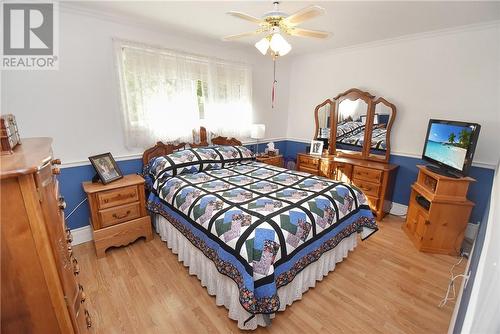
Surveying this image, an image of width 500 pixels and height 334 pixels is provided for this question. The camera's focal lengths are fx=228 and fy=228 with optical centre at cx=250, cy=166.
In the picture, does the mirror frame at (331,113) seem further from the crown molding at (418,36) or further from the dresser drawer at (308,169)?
the crown molding at (418,36)

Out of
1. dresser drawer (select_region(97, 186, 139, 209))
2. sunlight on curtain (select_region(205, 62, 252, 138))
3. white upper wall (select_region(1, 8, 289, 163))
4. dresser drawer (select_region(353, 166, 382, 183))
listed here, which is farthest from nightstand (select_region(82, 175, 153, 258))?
dresser drawer (select_region(353, 166, 382, 183))

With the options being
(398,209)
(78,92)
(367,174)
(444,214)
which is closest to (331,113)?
(367,174)

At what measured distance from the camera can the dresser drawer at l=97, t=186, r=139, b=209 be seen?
228cm

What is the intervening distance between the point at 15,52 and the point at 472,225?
5.10 meters

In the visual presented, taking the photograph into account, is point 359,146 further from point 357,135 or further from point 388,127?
point 388,127

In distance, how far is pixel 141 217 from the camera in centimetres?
254

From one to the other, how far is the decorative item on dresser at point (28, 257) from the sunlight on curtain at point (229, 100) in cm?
265

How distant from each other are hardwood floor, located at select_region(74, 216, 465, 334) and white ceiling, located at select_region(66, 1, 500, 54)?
8.06 feet

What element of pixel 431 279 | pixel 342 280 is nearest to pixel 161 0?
pixel 342 280

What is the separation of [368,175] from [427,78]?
1423mm

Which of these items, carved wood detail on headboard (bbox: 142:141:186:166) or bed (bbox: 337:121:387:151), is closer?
carved wood detail on headboard (bbox: 142:141:186:166)

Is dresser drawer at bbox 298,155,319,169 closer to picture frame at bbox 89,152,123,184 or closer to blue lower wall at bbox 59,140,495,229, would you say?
blue lower wall at bbox 59,140,495,229

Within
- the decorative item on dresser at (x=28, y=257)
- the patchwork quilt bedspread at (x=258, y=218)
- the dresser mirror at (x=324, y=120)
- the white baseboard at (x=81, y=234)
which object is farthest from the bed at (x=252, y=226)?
the dresser mirror at (x=324, y=120)

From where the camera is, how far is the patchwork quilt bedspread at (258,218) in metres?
1.46
